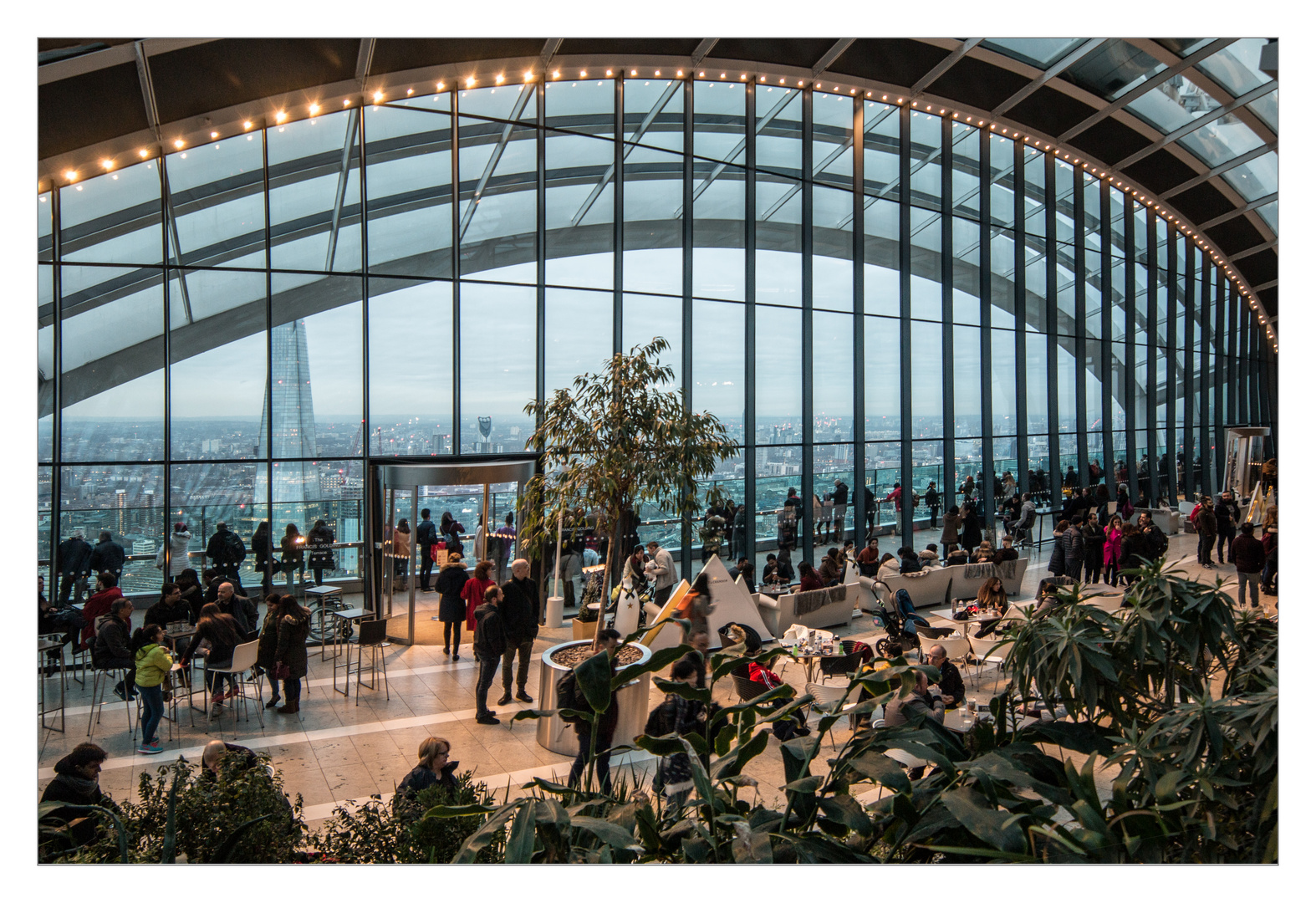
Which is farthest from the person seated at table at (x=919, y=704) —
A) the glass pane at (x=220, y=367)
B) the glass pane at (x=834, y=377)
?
the glass pane at (x=834, y=377)

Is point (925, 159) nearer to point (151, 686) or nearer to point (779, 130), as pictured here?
point (779, 130)

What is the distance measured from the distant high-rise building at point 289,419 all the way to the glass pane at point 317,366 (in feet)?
0.04

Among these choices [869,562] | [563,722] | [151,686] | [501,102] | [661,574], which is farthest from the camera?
[869,562]

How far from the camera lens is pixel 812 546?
1515 cm

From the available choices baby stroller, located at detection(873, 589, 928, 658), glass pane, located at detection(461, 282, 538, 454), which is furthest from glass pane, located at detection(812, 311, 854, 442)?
glass pane, located at detection(461, 282, 538, 454)

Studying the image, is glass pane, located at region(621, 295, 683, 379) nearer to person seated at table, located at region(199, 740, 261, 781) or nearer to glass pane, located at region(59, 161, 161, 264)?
glass pane, located at region(59, 161, 161, 264)

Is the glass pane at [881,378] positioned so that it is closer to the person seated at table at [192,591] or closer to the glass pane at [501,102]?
the glass pane at [501,102]

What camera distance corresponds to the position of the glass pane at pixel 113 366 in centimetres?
1009

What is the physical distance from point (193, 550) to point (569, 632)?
507cm

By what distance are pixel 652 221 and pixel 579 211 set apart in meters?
1.26

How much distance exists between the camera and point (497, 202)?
40.9 feet

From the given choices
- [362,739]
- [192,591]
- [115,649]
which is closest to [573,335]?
[192,591]
